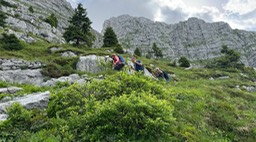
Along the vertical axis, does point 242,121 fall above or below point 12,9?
below

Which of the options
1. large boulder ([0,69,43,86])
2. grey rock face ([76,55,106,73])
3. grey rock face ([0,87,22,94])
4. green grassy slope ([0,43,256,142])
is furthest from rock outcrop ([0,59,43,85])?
green grassy slope ([0,43,256,142])

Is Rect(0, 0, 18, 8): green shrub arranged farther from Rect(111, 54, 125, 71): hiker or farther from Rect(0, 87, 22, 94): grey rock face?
Rect(0, 87, 22, 94): grey rock face

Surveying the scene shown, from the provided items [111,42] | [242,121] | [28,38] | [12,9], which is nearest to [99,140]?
[242,121]

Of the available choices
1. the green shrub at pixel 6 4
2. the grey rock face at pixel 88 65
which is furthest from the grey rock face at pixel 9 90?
the green shrub at pixel 6 4

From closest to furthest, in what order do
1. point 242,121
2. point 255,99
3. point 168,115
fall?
point 168,115 → point 242,121 → point 255,99

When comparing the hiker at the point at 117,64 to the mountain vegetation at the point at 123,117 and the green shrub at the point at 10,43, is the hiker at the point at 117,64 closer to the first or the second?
the mountain vegetation at the point at 123,117

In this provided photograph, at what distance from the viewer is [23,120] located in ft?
31.2

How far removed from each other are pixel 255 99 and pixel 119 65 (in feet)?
39.3

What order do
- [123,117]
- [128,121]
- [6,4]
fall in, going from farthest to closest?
[6,4] < [128,121] < [123,117]

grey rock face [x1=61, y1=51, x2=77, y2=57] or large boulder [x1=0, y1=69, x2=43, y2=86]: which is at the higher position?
grey rock face [x1=61, y1=51, x2=77, y2=57]

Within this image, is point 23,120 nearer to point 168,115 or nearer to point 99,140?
point 99,140

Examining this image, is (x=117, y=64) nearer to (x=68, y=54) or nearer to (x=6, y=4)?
(x=68, y=54)

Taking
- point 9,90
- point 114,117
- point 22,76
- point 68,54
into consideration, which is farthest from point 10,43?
point 114,117

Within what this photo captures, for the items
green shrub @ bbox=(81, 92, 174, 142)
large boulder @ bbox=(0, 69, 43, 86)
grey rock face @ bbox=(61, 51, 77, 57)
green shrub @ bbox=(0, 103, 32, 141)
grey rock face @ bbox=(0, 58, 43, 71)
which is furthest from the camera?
grey rock face @ bbox=(61, 51, 77, 57)
